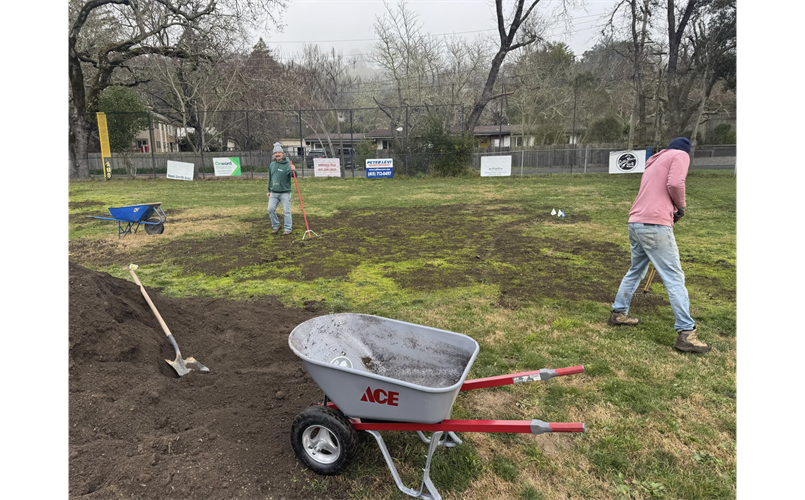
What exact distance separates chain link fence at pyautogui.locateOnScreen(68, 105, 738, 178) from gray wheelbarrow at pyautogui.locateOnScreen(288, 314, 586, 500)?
1806cm

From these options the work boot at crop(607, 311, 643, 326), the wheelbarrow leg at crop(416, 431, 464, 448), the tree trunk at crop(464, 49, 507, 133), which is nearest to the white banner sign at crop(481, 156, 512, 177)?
the tree trunk at crop(464, 49, 507, 133)

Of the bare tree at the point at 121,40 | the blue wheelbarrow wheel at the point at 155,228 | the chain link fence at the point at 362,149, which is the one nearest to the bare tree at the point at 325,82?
the chain link fence at the point at 362,149

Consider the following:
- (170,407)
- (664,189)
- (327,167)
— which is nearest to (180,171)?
(327,167)

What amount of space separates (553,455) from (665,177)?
115 inches

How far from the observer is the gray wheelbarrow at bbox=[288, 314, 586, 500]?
7.84ft

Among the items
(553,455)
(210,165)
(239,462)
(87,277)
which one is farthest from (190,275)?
(210,165)

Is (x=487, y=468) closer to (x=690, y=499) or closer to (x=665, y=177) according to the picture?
(x=690, y=499)

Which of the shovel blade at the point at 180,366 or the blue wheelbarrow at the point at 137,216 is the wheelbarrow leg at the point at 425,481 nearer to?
the shovel blade at the point at 180,366

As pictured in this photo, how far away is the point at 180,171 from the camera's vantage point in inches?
986

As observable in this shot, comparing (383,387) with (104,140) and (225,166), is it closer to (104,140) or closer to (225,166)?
(225,166)

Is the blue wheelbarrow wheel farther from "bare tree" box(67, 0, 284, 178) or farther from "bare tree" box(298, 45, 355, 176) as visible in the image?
"bare tree" box(298, 45, 355, 176)

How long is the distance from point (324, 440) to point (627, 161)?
25124mm
